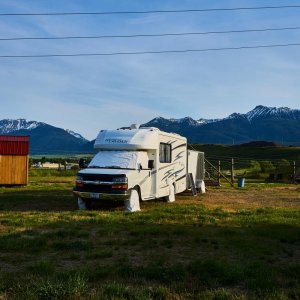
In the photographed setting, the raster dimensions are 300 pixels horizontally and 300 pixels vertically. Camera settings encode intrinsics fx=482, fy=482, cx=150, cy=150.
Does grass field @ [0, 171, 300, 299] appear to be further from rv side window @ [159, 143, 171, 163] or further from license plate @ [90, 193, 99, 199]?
rv side window @ [159, 143, 171, 163]

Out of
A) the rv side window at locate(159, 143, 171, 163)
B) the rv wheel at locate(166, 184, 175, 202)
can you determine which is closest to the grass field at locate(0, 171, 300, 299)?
the rv side window at locate(159, 143, 171, 163)

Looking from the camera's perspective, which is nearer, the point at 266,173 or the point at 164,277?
the point at 164,277

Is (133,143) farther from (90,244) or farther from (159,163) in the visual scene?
(90,244)

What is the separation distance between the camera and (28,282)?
6.86 meters

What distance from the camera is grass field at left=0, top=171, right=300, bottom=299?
6.56 metres

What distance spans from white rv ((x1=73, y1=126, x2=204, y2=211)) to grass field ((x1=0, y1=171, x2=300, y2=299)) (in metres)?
1.17

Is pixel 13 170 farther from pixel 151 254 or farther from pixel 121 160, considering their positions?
pixel 151 254

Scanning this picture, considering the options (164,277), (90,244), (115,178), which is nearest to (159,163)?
(115,178)

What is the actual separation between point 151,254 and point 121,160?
8095 mm

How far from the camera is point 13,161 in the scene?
30125 mm

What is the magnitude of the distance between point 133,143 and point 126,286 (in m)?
10.7

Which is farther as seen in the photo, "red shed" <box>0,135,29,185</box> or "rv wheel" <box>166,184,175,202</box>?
"red shed" <box>0,135,29,185</box>

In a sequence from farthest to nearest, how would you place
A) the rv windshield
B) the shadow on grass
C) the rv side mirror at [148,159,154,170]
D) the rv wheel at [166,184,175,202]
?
the rv wheel at [166,184,175,202] < the rv side mirror at [148,159,154,170] < the rv windshield < the shadow on grass

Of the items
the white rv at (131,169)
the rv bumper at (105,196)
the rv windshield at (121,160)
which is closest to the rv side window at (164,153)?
the white rv at (131,169)
